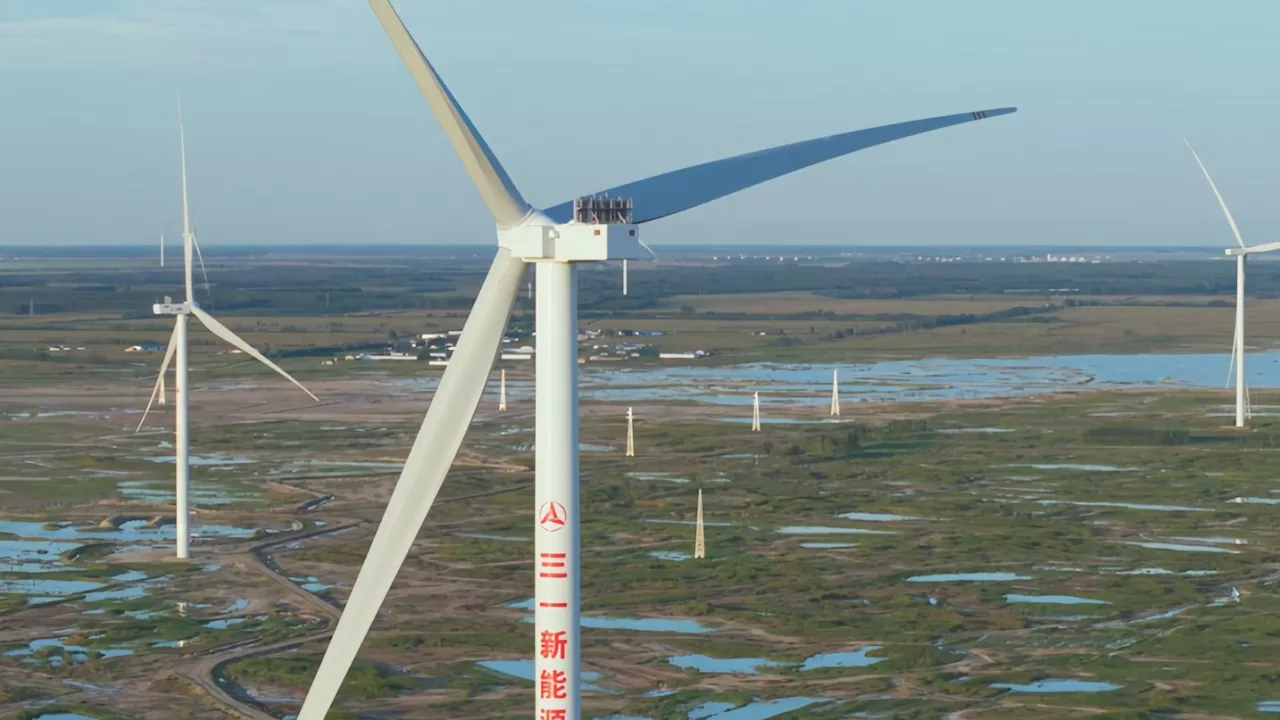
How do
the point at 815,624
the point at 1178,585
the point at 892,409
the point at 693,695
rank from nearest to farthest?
the point at 693,695, the point at 815,624, the point at 1178,585, the point at 892,409

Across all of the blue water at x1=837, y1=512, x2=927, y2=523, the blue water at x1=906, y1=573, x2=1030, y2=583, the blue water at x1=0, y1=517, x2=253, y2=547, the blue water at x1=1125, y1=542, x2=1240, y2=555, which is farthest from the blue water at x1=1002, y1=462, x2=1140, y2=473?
→ the blue water at x1=0, y1=517, x2=253, y2=547

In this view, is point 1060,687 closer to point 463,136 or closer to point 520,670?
point 520,670

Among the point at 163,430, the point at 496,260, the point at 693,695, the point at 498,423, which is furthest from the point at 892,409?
the point at 496,260

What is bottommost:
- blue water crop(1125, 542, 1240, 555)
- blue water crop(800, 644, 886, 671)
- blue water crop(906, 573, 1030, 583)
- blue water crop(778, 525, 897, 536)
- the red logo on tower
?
blue water crop(800, 644, 886, 671)

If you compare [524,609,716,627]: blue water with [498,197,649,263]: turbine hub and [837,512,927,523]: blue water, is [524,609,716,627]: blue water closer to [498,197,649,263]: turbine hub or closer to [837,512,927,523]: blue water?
[837,512,927,523]: blue water

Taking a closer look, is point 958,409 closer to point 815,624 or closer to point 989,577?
point 989,577

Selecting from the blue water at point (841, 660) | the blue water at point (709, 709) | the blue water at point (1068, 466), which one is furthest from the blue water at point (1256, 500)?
the blue water at point (709, 709)

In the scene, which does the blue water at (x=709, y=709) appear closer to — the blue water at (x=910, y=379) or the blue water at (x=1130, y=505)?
the blue water at (x=1130, y=505)
